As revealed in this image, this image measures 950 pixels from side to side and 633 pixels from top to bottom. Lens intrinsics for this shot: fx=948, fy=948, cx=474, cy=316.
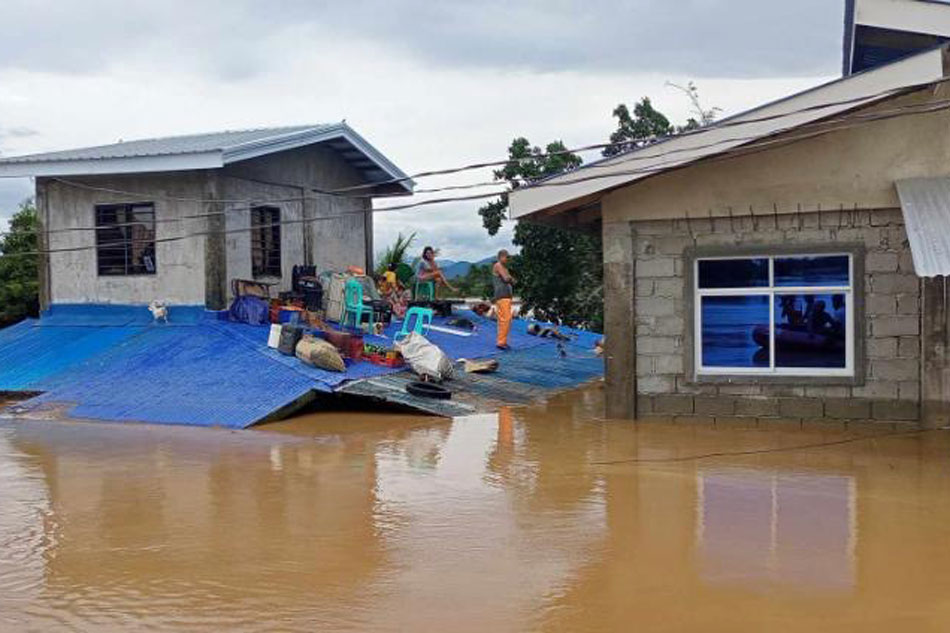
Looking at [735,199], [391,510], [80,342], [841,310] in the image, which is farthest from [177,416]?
[841,310]

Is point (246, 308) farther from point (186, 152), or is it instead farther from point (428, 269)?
point (428, 269)

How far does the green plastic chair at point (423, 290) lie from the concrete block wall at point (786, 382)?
28.1 ft

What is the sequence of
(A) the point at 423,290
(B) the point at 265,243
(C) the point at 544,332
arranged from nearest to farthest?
(B) the point at 265,243 → (C) the point at 544,332 → (A) the point at 423,290

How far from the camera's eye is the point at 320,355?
13273 millimetres

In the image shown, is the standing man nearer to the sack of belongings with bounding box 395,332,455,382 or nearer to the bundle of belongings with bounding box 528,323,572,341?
the sack of belongings with bounding box 395,332,455,382

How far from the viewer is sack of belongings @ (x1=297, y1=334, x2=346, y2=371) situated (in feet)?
43.6

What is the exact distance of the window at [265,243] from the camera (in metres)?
17.5

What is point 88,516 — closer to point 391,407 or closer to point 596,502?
point 596,502

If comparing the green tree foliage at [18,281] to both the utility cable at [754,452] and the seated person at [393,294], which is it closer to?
the seated person at [393,294]

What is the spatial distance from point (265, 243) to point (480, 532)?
12.2 m

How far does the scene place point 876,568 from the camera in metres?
5.81

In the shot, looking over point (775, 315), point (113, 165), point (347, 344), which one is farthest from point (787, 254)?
point (113, 165)

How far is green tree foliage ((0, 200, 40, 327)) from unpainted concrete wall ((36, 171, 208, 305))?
22.4 ft

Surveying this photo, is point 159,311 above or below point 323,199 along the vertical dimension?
below
